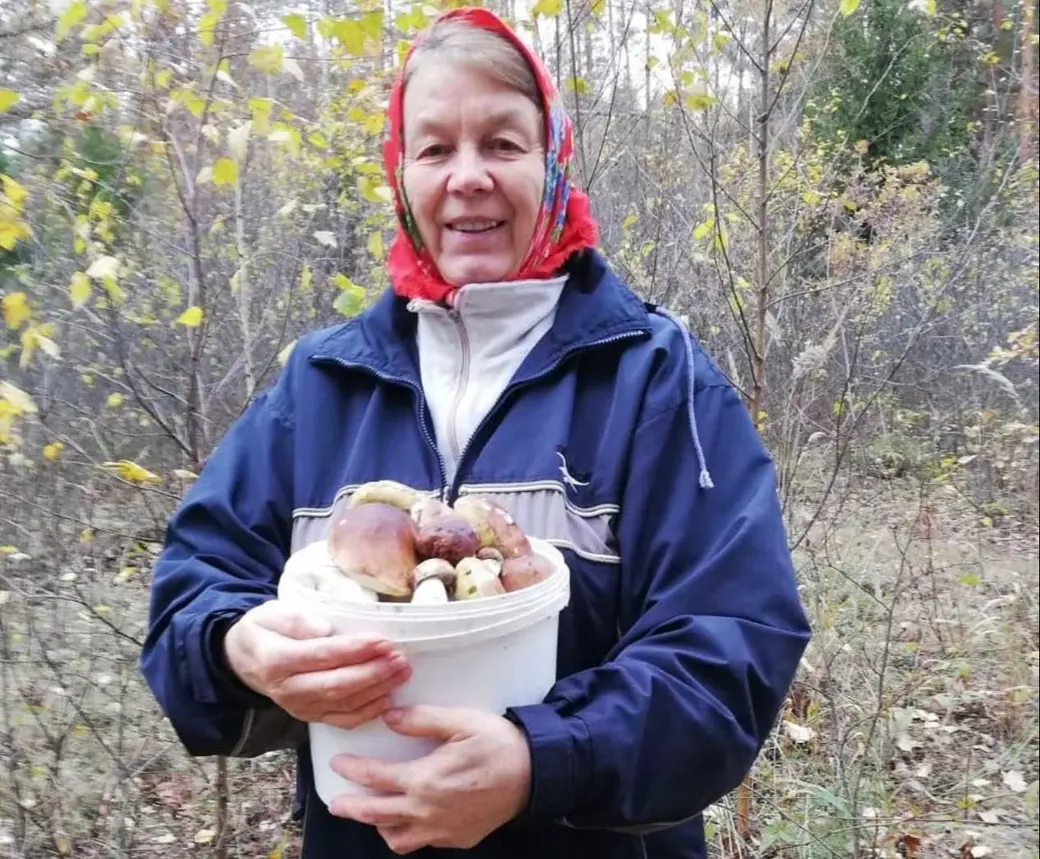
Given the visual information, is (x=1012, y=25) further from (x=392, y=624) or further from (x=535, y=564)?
(x=392, y=624)

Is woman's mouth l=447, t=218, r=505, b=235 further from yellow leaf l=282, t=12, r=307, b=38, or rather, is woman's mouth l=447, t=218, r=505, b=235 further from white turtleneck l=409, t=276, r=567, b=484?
yellow leaf l=282, t=12, r=307, b=38

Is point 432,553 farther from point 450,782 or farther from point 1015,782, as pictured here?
point 1015,782

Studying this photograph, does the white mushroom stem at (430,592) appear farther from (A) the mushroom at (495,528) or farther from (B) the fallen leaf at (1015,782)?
(B) the fallen leaf at (1015,782)

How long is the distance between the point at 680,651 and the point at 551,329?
22.2 inches

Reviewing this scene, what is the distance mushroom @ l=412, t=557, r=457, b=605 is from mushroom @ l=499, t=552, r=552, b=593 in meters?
0.07

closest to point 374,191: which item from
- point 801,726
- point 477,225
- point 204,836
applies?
point 477,225

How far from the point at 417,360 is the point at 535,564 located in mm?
517

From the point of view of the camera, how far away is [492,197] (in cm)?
147

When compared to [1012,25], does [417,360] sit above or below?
below

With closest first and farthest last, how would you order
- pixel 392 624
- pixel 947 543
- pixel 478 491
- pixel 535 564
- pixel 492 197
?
pixel 392 624 → pixel 535 564 → pixel 478 491 → pixel 492 197 → pixel 947 543

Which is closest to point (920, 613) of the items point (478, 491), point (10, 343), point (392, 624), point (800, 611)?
point (800, 611)

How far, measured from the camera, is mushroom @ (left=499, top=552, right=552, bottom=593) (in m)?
1.08

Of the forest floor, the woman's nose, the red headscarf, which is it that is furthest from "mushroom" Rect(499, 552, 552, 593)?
the forest floor

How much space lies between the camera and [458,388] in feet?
4.72
